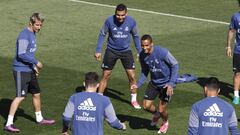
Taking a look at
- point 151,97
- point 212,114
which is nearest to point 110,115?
point 212,114

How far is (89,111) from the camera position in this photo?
35.3 feet

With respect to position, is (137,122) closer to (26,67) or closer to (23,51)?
(26,67)

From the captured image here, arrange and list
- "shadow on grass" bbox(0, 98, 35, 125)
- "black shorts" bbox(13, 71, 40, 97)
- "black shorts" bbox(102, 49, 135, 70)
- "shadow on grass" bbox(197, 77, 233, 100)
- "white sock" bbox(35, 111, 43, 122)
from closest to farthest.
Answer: "black shorts" bbox(13, 71, 40, 97) < "white sock" bbox(35, 111, 43, 122) < "shadow on grass" bbox(0, 98, 35, 125) < "black shorts" bbox(102, 49, 135, 70) < "shadow on grass" bbox(197, 77, 233, 100)

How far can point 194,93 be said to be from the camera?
58.3 feet

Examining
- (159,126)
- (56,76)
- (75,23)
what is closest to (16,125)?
(159,126)

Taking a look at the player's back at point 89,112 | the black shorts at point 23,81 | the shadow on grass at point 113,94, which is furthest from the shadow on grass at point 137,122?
the player's back at point 89,112

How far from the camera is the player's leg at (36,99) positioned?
15.1 m

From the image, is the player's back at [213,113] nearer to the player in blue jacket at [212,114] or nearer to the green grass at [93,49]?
the player in blue jacket at [212,114]

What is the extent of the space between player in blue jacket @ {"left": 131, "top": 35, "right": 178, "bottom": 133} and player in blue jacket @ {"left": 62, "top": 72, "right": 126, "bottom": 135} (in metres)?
3.34

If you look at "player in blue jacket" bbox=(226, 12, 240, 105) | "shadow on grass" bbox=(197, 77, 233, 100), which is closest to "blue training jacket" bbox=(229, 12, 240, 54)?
"player in blue jacket" bbox=(226, 12, 240, 105)

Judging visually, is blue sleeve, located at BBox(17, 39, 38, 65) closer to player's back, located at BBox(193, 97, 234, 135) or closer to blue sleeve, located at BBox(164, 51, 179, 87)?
blue sleeve, located at BBox(164, 51, 179, 87)

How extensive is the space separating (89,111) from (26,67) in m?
4.46

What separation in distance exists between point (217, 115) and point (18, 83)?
574 centimetres

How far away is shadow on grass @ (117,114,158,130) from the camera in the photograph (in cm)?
1521
